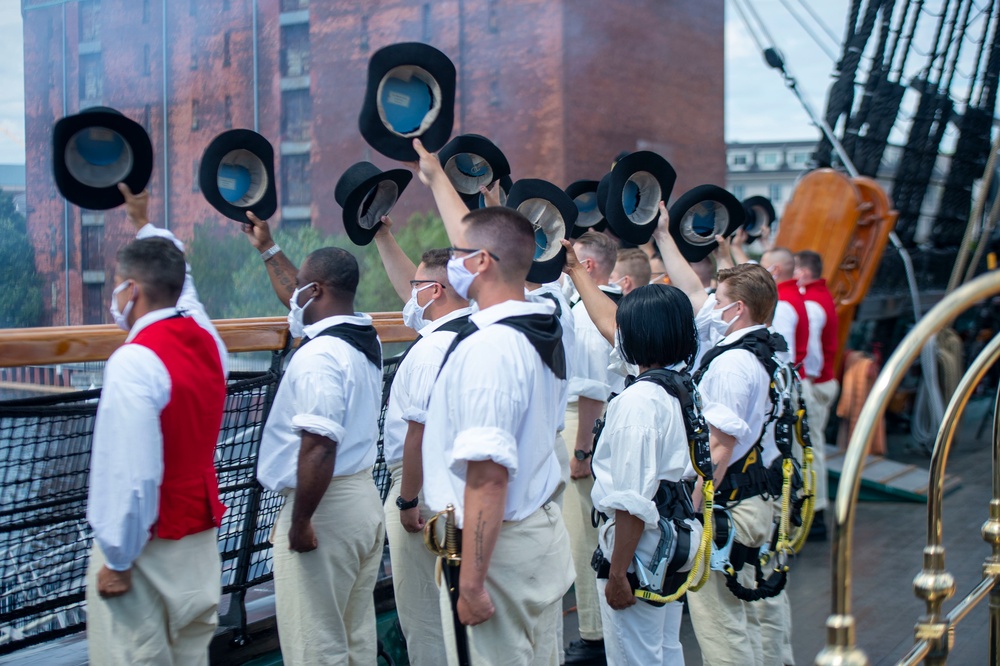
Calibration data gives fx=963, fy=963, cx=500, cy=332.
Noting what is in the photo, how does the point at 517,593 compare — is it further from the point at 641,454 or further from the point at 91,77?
the point at 91,77

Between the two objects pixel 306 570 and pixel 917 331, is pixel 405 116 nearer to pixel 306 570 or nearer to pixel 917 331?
pixel 306 570

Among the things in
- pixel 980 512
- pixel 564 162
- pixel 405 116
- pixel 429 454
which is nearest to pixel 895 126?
pixel 980 512

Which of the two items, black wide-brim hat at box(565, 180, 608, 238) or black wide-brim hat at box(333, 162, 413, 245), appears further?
black wide-brim hat at box(565, 180, 608, 238)

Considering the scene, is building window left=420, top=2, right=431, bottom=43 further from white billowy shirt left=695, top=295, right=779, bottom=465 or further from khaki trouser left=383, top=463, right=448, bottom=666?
khaki trouser left=383, top=463, right=448, bottom=666

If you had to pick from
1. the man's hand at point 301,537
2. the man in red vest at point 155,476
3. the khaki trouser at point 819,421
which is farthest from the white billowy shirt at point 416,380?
the khaki trouser at point 819,421

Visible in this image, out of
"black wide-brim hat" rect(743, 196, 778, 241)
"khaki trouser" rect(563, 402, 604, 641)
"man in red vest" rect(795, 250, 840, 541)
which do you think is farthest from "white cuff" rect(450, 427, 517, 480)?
"man in red vest" rect(795, 250, 840, 541)

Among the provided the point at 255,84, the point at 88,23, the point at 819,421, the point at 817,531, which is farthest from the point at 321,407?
the point at 255,84

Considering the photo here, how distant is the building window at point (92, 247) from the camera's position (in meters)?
12.9

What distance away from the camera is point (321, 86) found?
19641 millimetres

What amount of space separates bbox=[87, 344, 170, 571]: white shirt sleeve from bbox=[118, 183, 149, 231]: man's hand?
1.83 feet

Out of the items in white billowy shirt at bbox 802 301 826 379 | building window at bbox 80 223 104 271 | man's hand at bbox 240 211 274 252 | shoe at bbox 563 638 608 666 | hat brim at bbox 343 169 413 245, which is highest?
building window at bbox 80 223 104 271

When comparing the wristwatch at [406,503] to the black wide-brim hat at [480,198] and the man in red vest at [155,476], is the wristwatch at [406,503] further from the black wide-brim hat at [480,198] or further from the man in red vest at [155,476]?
the black wide-brim hat at [480,198]

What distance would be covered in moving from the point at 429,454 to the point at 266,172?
124 centimetres

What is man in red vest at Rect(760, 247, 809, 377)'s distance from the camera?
558cm
